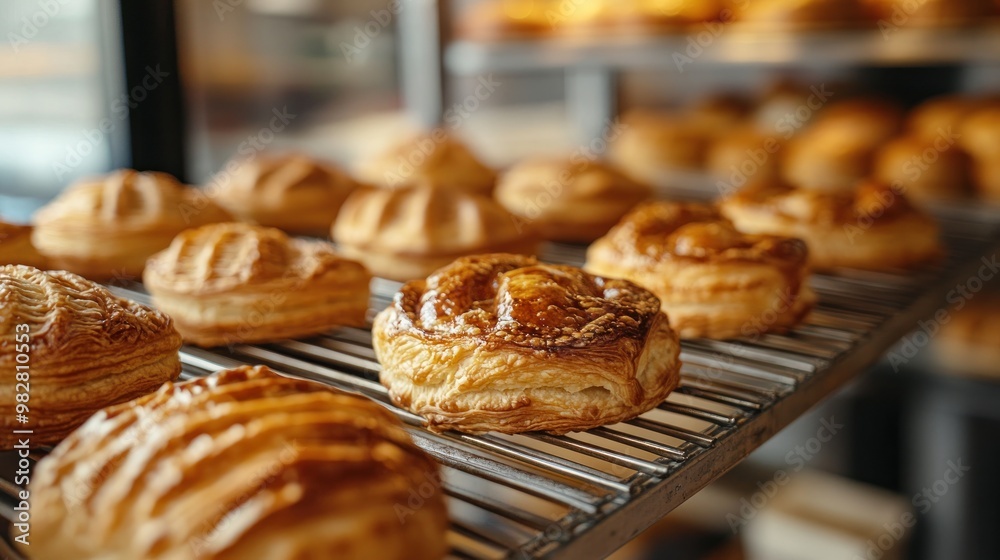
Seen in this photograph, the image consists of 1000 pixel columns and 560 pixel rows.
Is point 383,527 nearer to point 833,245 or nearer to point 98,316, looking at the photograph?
point 98,316

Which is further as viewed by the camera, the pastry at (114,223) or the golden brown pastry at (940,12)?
the golden brown pastry at (940,12)

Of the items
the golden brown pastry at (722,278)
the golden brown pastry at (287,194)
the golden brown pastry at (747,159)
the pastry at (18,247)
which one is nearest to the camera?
the pastry at (18,247)

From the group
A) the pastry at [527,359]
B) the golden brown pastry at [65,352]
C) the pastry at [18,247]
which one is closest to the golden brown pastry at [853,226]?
the pastry at [527,359]

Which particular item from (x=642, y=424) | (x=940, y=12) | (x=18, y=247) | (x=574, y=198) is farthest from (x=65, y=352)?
(x=940, y=12)

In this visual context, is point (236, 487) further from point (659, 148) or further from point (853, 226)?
point (659, 148)

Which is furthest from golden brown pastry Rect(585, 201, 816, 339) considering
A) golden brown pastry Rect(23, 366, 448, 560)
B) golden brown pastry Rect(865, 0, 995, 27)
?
golden brown pastry Rect(865, 0, 995, 27)

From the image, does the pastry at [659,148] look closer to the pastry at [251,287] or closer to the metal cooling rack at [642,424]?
the metal cooling rack at [642,424]

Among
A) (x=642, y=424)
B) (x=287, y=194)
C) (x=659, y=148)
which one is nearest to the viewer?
(x=642, y=424)
